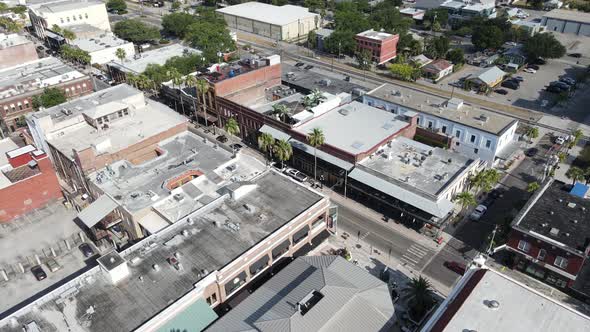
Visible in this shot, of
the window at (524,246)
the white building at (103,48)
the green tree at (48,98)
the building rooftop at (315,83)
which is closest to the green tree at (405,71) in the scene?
the building rooftop at (315,83)

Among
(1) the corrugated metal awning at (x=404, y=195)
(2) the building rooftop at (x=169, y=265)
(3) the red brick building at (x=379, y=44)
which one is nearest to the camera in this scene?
(2) the building rooftop at (x=169, y=265)

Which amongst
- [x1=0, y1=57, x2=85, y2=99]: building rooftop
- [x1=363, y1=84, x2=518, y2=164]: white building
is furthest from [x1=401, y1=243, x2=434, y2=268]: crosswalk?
[x1=0, y1=57, x2=85, y2=99]: building rooftop

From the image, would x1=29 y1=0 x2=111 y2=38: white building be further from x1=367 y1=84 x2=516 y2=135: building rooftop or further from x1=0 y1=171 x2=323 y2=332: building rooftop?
x1=0 y1=171 x2=323 y2=332: building rooftop

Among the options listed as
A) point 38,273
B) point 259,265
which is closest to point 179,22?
point 38,273

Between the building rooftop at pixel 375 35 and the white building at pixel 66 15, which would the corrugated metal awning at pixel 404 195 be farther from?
the white building at pixel 66 15

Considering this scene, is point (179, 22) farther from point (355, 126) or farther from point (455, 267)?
point (455, 267)

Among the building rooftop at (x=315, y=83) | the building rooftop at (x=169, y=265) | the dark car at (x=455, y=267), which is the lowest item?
the dark car at (x=455, y=267)

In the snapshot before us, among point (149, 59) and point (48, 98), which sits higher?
point (48, 98)

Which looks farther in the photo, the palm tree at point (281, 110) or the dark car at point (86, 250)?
the palm tree at point (281, 110)
